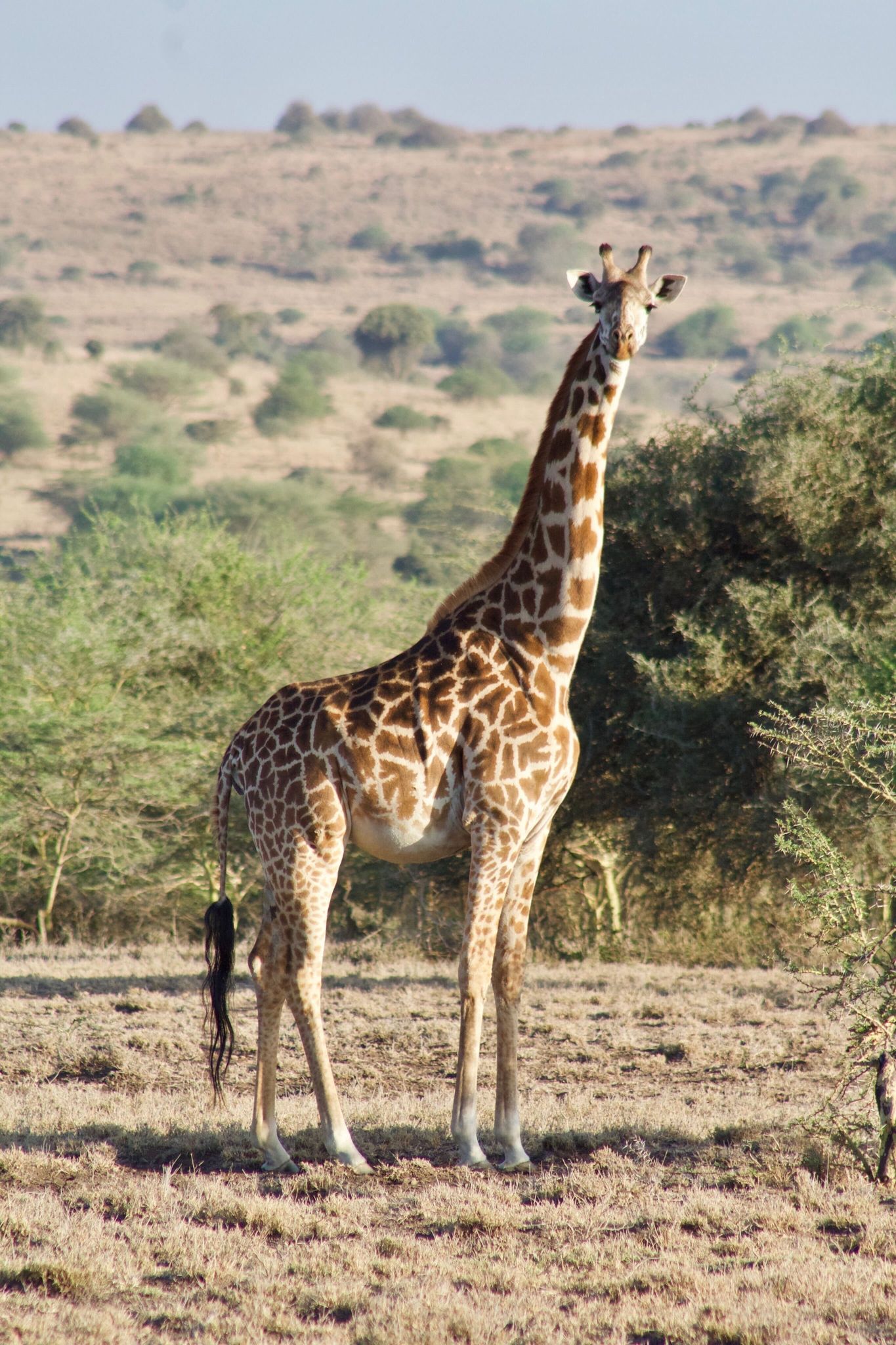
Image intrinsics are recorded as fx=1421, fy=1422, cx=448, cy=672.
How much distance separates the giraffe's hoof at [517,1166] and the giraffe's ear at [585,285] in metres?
4.13

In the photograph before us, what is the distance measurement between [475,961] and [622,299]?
10.6ft

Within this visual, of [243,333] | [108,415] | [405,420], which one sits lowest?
[108,415]

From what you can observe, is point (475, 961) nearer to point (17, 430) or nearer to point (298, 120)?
point (17, 430)

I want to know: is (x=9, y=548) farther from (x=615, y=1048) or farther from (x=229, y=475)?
(x=615, y=1048)

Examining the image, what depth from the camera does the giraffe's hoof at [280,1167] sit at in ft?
22.0

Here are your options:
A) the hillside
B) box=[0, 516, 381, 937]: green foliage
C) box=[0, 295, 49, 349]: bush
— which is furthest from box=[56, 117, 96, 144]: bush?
box=[0, 516, 381, 937]: green foliage

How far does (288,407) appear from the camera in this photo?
62312 mm

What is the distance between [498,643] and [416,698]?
1.69ft

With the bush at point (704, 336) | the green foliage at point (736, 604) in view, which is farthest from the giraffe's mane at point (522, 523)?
the bush at point (704, 336)

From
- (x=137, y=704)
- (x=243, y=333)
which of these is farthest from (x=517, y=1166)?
(x=243, y=333)

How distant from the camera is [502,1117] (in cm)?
691

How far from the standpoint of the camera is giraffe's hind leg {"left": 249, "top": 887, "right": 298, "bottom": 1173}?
676 centimetres

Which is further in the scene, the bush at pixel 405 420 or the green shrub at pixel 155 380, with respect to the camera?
the green shrub at pixel 155 380

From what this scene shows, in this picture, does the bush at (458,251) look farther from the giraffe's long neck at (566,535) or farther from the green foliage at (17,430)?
the giraffe's long neck at (566,535)
